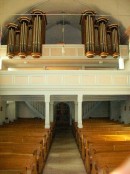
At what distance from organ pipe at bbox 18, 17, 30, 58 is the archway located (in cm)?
897

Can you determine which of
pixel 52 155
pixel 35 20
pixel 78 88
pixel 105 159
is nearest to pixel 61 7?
pixel 35 20

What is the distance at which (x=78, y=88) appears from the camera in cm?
1309

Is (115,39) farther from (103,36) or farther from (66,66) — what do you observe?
(66,66)

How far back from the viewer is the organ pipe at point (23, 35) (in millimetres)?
14270

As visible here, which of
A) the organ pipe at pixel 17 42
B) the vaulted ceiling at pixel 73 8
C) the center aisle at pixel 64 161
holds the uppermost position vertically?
the vaulted ceiling at pixel 73 8

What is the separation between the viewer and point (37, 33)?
14641mm

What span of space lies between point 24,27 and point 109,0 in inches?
229

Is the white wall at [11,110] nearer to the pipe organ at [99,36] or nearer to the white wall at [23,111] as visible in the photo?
the white wall at [23,111]

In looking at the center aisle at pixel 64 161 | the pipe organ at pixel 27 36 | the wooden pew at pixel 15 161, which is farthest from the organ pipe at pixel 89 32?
the wooden pew at pixel 15 161

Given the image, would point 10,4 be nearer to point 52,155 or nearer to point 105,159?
point 52,155

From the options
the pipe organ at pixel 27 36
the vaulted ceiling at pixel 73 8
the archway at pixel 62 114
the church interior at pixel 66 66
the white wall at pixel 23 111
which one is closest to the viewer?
the church interior at pixel 66 66

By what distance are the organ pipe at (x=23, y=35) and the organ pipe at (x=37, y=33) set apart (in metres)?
0.46

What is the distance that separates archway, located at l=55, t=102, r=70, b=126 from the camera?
2212 centimetres

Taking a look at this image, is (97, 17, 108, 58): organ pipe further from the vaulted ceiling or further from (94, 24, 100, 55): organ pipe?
the vaulted ceiling
